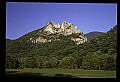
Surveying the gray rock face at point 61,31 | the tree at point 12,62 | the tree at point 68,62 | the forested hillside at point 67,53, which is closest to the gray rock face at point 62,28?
the gray rock face at point 61,31

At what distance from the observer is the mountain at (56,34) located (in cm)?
680

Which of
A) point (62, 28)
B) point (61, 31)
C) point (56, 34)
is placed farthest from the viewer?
point (56, 34)

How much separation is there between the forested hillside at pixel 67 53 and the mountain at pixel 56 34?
0.15 metres

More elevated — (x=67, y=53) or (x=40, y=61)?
(x=67, y=53)

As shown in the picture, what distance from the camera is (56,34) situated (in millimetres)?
7391

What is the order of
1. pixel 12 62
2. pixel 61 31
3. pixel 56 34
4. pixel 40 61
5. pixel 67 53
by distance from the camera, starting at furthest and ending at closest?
1. pixel 56 34
2. pixel 61 31
3. pixel 67 53
4. pixel 40 61
5. pixel 12 62

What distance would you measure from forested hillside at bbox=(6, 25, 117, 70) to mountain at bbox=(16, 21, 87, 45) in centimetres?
15

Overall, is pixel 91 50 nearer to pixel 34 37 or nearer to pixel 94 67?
pixel 94 67

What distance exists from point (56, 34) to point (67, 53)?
105 cm

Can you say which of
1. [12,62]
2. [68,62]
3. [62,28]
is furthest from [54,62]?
[12,62]

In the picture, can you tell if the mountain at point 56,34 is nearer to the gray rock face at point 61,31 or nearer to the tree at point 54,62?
the gray rock face at point 61,31

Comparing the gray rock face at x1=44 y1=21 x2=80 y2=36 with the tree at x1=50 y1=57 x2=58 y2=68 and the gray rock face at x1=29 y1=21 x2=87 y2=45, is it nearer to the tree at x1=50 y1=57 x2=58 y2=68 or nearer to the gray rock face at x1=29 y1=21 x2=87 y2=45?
the gray rock face at x1=29 y1=21 x2=87 y2=45

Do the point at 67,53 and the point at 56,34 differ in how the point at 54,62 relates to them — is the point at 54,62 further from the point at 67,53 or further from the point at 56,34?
the point at 56,34
